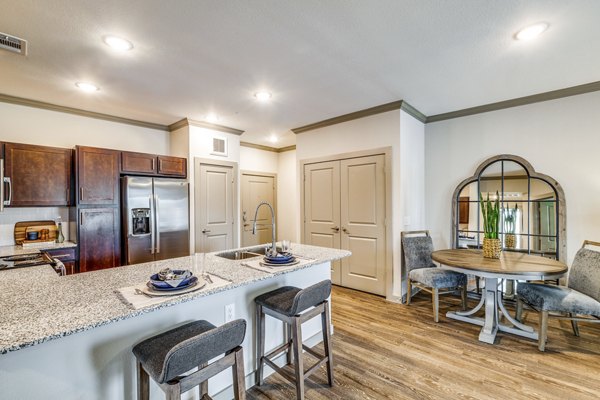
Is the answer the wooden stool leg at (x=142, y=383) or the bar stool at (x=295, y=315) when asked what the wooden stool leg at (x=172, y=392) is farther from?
the bar stool at (x=295, y=315)

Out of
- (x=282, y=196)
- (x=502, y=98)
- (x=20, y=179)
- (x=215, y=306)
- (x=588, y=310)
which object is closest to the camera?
(x=215, y=306)

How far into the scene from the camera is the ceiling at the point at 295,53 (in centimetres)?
192

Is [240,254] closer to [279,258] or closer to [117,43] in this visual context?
[279,258]

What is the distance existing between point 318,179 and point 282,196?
185 cm

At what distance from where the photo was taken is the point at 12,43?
1.97 meters

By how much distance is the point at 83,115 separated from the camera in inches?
154

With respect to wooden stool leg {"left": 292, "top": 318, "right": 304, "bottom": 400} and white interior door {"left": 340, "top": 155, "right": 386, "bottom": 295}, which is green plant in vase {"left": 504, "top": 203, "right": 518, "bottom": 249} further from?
wooden stool leg {"left": 292, "top": 318, "right": 304, "bottom": 400}

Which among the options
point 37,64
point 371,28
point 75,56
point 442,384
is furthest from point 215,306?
point 37,64

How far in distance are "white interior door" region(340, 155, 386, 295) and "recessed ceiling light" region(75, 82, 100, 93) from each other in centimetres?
328

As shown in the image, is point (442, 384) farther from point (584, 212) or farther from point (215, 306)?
point (584, 212)

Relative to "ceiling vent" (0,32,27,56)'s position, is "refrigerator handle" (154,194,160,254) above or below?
below

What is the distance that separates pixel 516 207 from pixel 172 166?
4.82m

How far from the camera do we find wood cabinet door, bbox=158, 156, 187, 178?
4086 mm

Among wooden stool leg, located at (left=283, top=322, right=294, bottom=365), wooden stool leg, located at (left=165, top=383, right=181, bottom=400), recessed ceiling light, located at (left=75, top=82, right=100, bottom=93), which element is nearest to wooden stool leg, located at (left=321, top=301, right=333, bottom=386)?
wooden stool leg, located at (left=283, top=322, right=294, bottom=365)
